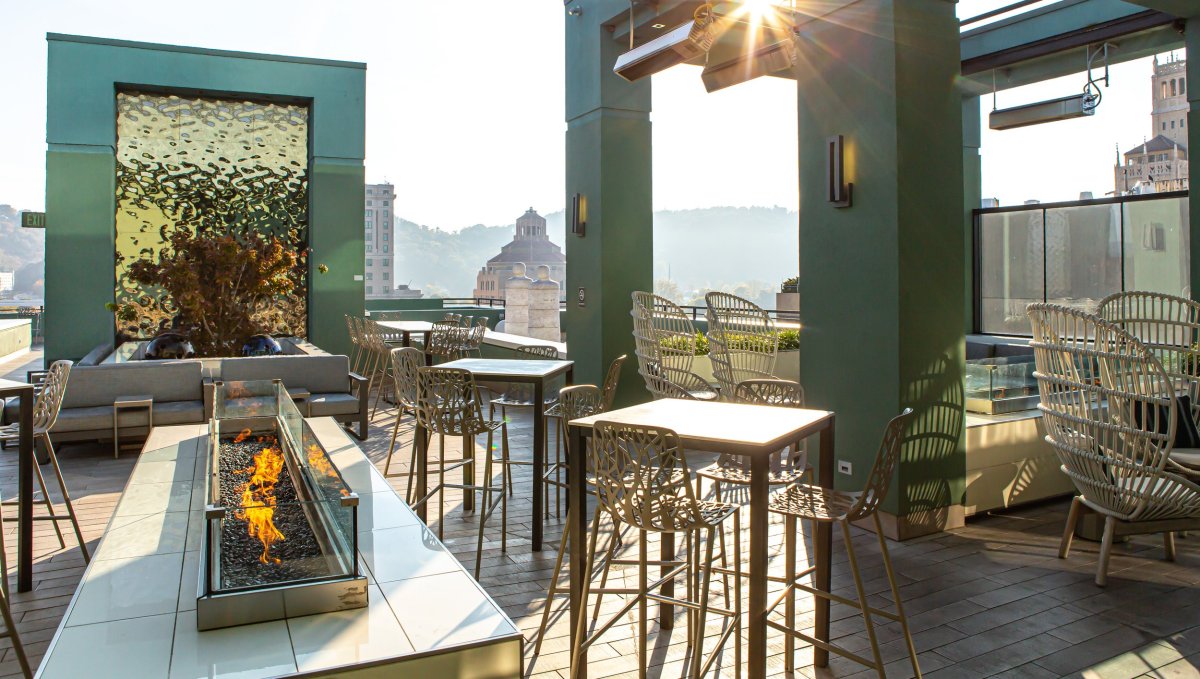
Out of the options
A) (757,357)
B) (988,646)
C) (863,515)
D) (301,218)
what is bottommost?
(988,646)

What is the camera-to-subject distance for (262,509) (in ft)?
8.18

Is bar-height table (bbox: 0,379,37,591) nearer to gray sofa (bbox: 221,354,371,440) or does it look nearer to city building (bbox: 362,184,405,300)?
gray sofa (bbox: 221,354,371,440)

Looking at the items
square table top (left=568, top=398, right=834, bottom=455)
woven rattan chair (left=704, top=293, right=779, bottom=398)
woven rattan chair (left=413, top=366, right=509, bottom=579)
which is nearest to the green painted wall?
woven rattan chair (left=704, top=293, right=779, bottom=398)

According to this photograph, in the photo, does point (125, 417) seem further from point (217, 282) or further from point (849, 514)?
point (849, 514)

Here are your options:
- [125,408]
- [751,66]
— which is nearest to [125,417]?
[125,408]

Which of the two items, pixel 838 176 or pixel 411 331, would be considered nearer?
pixel 838 176

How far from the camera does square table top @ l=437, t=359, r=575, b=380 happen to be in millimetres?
4273

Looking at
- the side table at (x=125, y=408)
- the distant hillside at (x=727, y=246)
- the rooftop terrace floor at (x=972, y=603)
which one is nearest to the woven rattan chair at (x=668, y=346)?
the rooftop terrace floor at (x=972, y=603)

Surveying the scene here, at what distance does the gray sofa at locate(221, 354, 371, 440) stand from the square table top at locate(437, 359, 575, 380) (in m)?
2.63

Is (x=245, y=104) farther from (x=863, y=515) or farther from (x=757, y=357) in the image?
(x=863, y=515)

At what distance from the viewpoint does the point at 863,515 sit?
2.59 metres

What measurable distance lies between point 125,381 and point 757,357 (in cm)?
489

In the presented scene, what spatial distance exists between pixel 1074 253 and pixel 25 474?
8.77 meters

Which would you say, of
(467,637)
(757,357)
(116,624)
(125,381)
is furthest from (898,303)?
(125,381)
